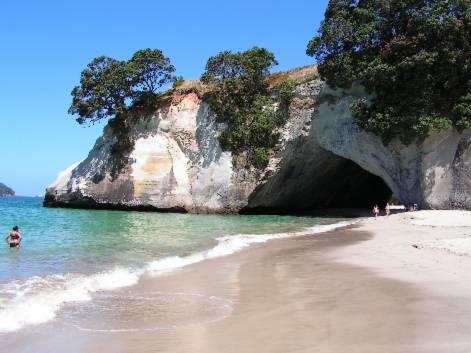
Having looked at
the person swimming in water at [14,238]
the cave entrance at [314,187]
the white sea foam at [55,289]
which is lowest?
the white sea foam at [55,289]

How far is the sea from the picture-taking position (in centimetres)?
733

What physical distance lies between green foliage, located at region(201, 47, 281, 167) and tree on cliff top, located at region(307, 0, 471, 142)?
6367 mm

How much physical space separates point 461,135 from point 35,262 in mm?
21744

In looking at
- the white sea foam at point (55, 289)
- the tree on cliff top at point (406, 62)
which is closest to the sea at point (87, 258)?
the white sea foam at point (55, 289)

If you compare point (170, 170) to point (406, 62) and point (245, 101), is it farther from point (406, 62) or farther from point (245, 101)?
point (406, 62)

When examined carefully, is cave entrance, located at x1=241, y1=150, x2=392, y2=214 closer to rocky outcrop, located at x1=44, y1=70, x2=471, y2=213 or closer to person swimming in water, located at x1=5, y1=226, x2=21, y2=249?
rocky outcrop, located at x1=44, y1=70, x2=471, y2=213

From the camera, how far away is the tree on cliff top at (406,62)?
937 inches

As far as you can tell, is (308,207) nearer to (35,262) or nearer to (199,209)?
(199,209)

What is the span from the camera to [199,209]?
34125 millimetres

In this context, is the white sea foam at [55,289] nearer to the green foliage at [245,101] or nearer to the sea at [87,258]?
the sea at [87,258]

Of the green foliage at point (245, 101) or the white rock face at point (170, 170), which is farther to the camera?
the white rock face at point (170, 170)

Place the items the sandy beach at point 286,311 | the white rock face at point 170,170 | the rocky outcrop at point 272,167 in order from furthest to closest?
the white rock face at point 170,170, the rocky outcrop at point 272,167, the sandy beach at point 286,311

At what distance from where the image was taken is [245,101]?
33.3 metres

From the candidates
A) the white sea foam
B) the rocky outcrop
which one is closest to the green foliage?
the rocky outcrop
